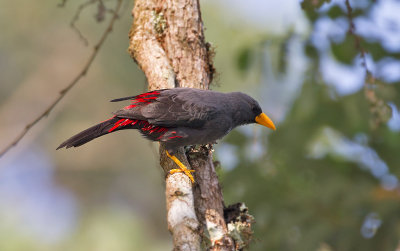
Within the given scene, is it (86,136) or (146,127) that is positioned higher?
(146,127)

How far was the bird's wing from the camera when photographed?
3723 millimetres

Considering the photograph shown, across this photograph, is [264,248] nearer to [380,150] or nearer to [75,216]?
Result: [380,150]

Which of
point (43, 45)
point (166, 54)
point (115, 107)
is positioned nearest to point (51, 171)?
point (115, 107)

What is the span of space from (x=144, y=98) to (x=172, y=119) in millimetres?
293

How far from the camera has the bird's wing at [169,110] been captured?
3723 millimetres

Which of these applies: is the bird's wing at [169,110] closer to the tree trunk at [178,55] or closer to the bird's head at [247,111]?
the tree trunk at [178,55]

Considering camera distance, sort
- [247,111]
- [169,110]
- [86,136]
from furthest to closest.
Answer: [247,111] < [169,110] < [86,136]

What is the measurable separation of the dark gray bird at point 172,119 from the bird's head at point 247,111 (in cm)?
29

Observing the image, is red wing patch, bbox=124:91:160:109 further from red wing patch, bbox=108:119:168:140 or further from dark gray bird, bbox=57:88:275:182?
red wing patch, bbox=108:119:168:140

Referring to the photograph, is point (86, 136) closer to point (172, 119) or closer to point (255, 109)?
point (172, 119)

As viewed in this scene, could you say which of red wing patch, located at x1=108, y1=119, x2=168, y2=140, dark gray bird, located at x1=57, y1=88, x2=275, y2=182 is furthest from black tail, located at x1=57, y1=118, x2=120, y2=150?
red wing patch, located at x1=108, y1=119, x2=168, y2=140

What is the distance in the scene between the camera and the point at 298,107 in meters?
5.45

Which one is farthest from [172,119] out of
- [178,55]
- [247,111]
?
[247,111]

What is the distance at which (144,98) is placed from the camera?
12.6 feet
